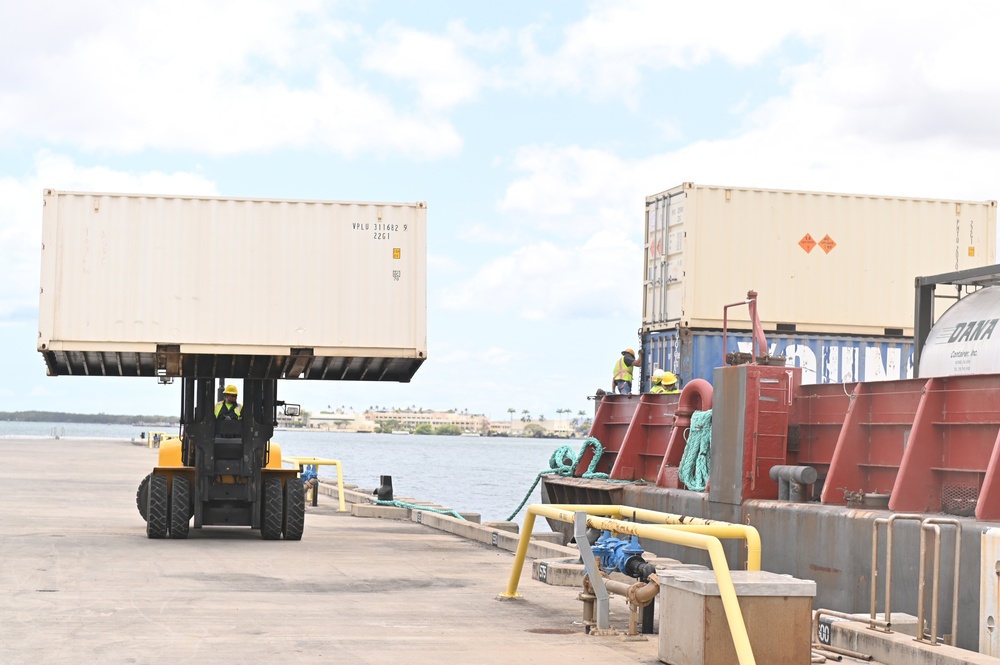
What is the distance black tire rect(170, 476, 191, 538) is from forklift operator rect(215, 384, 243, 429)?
37.8 inches

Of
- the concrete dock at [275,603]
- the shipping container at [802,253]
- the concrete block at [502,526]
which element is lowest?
the concrete block at [502,526]

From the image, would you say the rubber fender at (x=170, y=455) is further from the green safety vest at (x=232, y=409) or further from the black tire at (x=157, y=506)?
the green safety vest at (x=232, y=409)

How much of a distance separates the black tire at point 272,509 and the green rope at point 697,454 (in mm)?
5520

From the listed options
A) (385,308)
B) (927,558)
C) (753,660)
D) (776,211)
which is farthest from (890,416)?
(776,211)

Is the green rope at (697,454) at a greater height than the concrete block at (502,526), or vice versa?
the green rope at (697,454)

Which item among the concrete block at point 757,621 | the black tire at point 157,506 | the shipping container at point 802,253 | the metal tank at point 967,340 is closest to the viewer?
the concrete block at point 757,621

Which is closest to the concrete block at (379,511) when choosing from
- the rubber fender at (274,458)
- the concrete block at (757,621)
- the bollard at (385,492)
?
the bollard at (385,492)

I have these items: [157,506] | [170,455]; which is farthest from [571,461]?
[157,506]

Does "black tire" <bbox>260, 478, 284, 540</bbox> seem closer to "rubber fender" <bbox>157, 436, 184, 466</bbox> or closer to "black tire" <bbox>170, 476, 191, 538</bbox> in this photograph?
"black tire" <bbox>170, 476, 191, 538</bbox>

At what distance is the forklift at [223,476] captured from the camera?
57.2 ft

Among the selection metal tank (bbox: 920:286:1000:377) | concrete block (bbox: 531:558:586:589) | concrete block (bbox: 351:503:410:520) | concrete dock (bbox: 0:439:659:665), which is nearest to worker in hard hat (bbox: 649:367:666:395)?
concrete dock (bbox: 0:439:659:665)

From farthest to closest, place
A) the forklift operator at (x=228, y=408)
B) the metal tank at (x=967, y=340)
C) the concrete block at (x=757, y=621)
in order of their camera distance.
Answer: the forklift operator at (x=228, y=408), the metal tank at (x=967, y=340), the concrete block at (x=757, y=621)

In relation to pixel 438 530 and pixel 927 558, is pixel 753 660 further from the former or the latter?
pixel 438 530

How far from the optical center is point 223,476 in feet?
57.6
